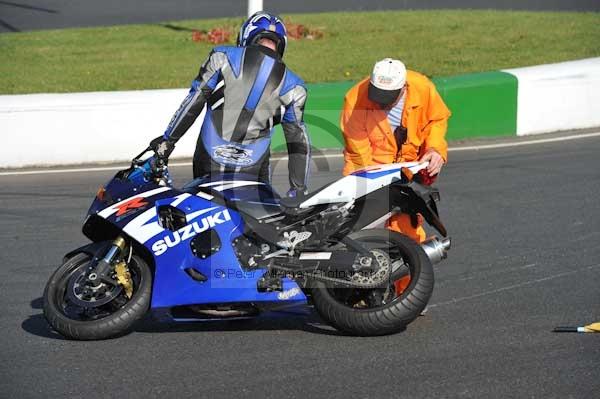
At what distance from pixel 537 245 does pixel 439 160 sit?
2091 millimetres

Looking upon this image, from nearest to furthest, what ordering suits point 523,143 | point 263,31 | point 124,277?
point 124,277 → point 263,31 → point 523,143

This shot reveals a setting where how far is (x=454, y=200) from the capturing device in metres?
10.4

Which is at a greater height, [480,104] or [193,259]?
[193,259]

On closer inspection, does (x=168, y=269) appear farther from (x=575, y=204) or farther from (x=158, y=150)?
(x=575, y=204)

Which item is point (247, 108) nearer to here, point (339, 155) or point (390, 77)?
point (390, 77)

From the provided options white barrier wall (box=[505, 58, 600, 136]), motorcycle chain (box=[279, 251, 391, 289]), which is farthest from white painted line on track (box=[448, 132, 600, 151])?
A: motorcycle chain (box=[279, 251, 391, 289])

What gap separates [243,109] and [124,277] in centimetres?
123

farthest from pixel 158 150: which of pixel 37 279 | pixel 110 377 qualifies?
pixel 37 279

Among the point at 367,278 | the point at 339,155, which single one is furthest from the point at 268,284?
the point at 339,155

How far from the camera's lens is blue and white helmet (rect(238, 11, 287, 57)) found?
700 cm

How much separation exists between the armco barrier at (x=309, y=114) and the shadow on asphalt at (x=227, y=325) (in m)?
5.18

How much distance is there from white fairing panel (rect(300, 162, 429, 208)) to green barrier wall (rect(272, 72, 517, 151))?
6.22 metres

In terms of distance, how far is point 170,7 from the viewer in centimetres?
2464

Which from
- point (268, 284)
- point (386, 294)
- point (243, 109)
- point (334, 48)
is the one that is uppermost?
point (243, 109)
